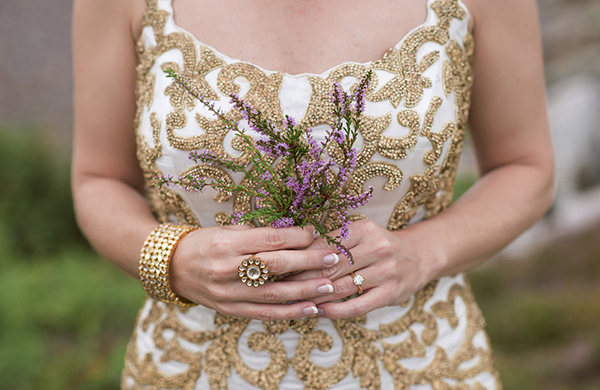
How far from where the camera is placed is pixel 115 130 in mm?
1489

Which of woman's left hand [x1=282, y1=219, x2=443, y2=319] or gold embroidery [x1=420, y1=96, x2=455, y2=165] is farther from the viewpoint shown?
gold embroidery [x1=420, y1=96, x2=455, y2=165]

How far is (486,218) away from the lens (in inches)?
56.6

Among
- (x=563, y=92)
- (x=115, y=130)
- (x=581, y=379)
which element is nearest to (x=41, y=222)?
(x=115, y=130)

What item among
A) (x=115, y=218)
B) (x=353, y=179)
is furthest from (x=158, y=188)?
(x=353, y=179)

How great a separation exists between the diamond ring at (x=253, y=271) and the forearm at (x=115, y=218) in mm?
392

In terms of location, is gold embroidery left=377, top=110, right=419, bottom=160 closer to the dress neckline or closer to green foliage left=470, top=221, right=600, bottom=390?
the dress neckline

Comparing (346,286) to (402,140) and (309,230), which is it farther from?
(402,140)

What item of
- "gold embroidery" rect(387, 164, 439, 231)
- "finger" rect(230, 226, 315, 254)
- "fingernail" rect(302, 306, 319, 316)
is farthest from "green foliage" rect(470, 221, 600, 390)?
"finger" rect(230, 226, 315, 254)

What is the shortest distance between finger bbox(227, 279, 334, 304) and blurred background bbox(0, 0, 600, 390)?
2.83 meters

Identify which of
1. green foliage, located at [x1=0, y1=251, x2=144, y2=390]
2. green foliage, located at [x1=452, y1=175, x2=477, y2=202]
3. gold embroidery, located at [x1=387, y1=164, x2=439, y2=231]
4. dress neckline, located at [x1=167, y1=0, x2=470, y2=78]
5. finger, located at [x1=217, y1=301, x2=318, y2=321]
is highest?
green foliage, located at [x1=452, y1=175, x2=477, y2=202]

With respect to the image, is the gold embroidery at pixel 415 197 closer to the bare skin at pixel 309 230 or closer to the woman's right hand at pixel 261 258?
the bare skin at pixel 309 230

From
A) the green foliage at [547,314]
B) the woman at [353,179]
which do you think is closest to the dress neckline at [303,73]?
the woman at [353,179]

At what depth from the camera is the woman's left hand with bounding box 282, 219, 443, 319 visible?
45.1 inches

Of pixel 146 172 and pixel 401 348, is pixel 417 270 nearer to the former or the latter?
pixel 401 348
